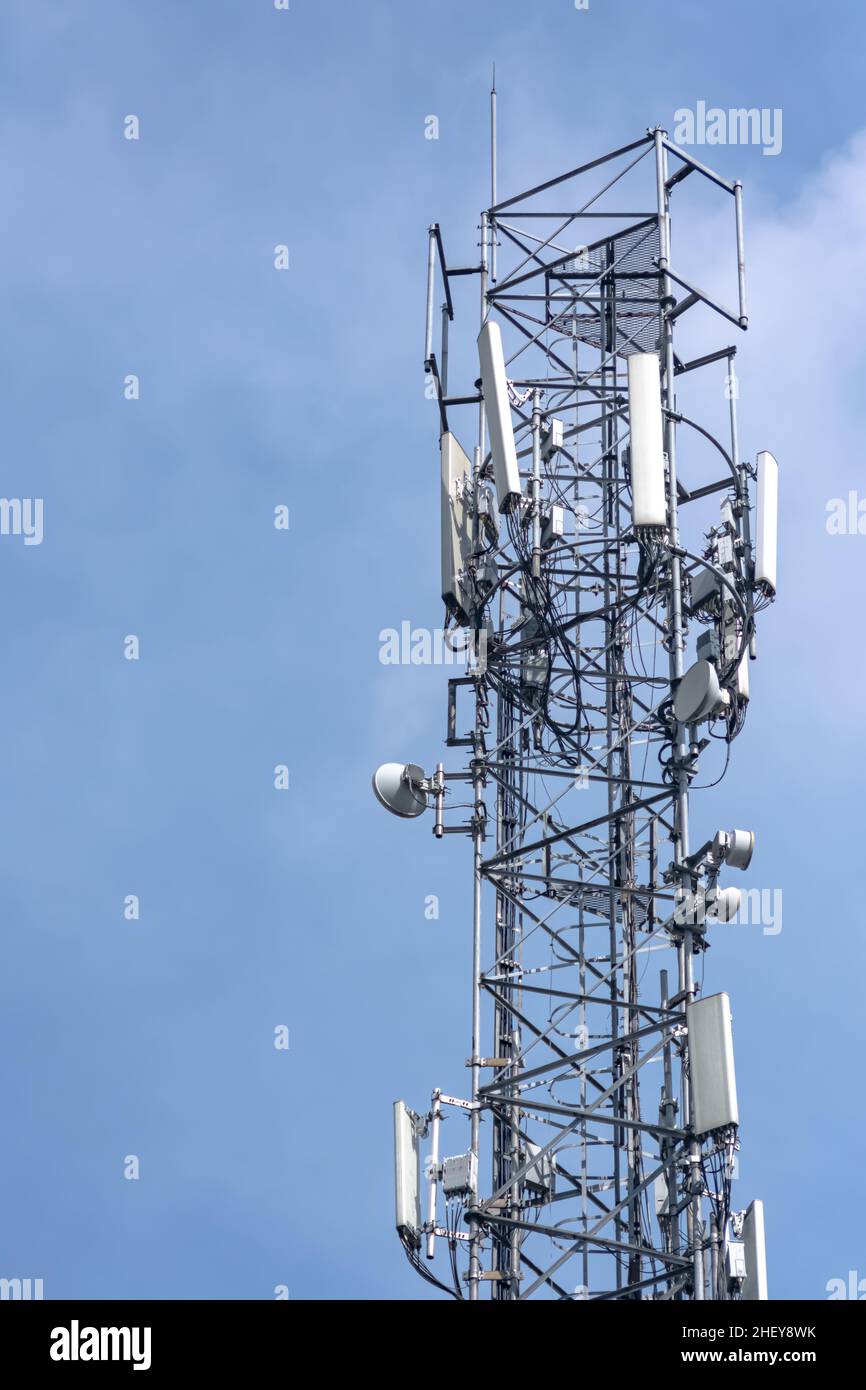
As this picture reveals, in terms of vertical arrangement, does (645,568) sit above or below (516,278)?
below

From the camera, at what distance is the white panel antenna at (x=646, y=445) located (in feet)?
100

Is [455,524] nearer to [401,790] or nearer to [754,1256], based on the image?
[401,790]

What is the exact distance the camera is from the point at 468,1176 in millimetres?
29719

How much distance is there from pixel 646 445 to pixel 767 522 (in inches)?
85.3

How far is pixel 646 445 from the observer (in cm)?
3100

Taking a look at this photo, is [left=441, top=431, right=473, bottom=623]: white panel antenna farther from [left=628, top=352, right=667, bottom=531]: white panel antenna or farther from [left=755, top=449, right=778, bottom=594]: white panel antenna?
[left=755, top=449, right=778, bottom=594]: white panel antenna

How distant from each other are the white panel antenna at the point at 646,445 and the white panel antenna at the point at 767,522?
62.4 inches

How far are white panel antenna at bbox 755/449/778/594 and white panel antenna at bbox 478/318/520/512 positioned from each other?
10.5 feet

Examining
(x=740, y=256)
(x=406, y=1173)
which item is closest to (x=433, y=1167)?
(x=406, y=1173)

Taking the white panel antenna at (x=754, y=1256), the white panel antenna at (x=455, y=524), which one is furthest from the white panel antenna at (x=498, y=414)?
the white panel antenna at (x=754, y=1256)
